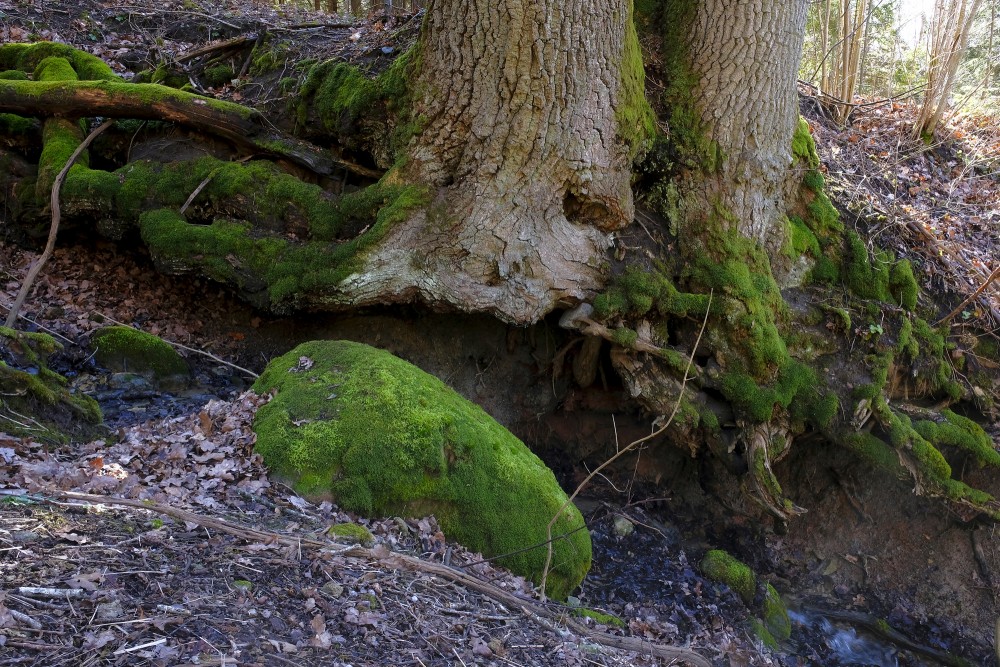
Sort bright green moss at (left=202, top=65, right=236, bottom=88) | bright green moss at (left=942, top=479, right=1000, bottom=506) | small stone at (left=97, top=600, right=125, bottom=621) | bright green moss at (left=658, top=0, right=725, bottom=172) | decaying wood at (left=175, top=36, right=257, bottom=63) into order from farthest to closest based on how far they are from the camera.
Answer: decaying wood at (left=175, top=36, right=257, bottom=63)
bright green moss at (left=202, top=65, right=236, bottom=88)
bright green moss at (left=658, top=0, right=725, bottom=172)
bright green moss at (left=942, top=479, right=1000, bottom=506)
small stone at (left=97, top=600, right=125, bottom=621)

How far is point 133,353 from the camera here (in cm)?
609

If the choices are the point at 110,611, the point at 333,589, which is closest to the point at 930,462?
the point at 333,589

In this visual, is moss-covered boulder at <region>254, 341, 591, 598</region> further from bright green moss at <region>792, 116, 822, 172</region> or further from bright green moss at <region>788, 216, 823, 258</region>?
bright green moss at <region>792, 116, 822, 172</region>

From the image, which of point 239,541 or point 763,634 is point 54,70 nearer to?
point 239,541

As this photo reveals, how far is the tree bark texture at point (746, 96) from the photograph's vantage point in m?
6.14

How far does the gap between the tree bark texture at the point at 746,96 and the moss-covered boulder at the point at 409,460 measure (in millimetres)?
3351

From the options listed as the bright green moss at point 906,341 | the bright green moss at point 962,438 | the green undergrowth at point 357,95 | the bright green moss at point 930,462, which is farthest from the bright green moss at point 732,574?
the green undergrowth at point 357,95

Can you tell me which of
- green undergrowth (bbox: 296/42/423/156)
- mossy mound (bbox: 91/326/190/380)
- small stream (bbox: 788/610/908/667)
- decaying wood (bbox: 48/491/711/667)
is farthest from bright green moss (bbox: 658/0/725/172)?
mossy mound (bbox: 91/326/190/380)

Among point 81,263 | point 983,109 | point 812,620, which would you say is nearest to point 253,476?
point 81,263

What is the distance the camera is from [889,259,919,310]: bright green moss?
6.88 meters

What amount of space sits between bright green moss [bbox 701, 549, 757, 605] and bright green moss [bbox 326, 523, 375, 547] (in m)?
3.81

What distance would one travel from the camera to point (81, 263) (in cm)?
732

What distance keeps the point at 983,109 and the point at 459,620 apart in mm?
13478

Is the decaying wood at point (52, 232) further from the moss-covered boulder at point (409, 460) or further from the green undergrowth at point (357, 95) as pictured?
the moss-covered boulder at point (409, 460)
